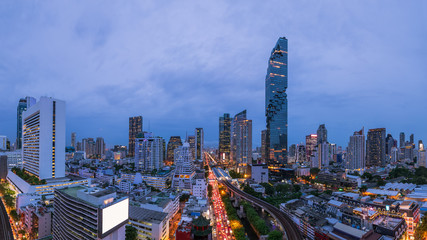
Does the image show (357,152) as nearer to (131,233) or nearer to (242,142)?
(242,142)

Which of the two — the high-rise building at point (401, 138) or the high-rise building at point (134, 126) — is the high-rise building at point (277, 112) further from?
the high-rise building at point (401, 138)

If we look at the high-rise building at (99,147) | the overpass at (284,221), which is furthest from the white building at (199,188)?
the high-rise building at (99,147)

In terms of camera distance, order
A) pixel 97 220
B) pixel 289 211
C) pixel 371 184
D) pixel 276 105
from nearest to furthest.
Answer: pixel 97 220, pixel 289 211, pixel 371 184, pixel 276 105

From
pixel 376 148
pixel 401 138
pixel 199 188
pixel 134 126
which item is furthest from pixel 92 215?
pixel 401 138

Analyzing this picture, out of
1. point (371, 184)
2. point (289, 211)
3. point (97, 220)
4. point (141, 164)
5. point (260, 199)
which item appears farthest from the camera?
point (141, 164)

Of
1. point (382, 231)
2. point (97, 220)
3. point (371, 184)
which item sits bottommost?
point (371, 184)

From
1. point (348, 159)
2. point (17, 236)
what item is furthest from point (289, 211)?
point (348, 159)

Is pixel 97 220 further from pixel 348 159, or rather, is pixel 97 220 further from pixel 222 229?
pixel 348 159
